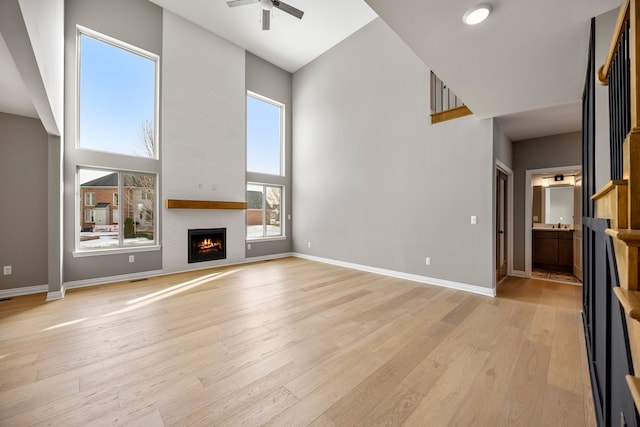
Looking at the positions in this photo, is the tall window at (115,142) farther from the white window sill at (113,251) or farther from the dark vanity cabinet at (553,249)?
the dark vanity cabinet at (553,249)

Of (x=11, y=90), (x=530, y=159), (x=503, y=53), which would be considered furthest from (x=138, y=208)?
(x=530, y=159)

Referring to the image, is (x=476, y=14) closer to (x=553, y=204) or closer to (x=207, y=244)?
A: (x=207, y=244)

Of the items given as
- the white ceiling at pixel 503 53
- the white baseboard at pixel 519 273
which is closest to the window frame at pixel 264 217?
the white ceiling at pixel 503 53

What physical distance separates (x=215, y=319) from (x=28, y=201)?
12.1 ft

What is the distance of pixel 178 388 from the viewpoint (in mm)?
1848

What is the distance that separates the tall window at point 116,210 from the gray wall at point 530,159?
7164 millimetres

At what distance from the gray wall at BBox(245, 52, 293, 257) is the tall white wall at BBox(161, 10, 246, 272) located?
0.32m

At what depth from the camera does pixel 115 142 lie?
4844 millimetres

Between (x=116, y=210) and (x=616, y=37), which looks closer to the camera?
(x=616, y=37)

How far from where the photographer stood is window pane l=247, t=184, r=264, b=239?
670 centimetres

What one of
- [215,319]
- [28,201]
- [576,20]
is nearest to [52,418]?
[215,319]

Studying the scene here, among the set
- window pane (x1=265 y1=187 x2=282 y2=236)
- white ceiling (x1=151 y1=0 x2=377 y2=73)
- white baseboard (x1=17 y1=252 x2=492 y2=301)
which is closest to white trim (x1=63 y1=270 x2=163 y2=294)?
white baseboard (x1=17 y1=252 x2=492 y2=301)

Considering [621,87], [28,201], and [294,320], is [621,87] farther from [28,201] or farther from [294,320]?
[28,201]

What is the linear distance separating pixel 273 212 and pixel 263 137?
2033 mm
